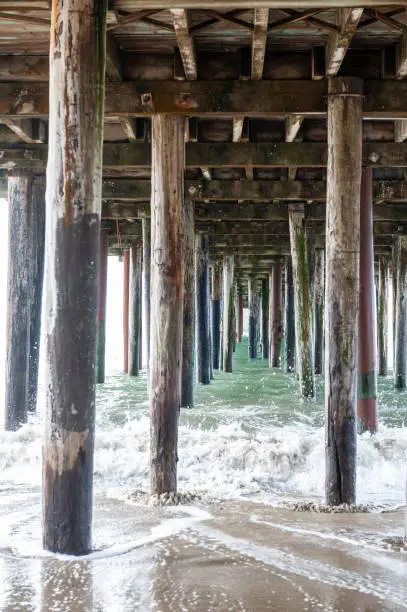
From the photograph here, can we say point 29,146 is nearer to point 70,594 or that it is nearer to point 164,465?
point 164,465

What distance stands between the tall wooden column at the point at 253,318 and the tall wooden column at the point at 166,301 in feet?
71.5

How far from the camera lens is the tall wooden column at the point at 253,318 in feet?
91.0

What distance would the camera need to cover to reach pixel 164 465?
18.0 feet

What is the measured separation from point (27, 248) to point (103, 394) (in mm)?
4885

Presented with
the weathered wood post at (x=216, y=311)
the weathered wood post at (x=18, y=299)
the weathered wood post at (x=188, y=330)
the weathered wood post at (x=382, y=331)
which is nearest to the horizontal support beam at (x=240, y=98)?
the weathered wood post at (x=18, y=299)

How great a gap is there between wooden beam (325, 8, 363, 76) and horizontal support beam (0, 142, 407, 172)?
2570 mm

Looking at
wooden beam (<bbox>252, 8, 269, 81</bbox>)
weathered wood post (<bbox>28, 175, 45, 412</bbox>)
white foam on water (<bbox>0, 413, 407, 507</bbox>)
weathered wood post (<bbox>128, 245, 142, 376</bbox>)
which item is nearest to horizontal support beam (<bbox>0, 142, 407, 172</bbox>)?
weathered wood post (<bbox>28, 175, 45, 412</bbox>)

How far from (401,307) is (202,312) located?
387 cm

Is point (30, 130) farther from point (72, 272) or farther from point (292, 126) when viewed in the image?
point (72, 272)

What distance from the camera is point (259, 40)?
533cm

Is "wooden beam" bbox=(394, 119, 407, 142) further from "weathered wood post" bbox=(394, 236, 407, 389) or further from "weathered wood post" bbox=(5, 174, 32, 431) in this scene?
"weathered wood post" bbox=(394, 236, 407, 389)

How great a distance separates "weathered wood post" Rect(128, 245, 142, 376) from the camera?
16078mm

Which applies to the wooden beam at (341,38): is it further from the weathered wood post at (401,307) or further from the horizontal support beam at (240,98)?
the weathered wood post at (401,307)

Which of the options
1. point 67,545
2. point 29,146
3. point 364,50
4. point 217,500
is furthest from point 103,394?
point 67,545
